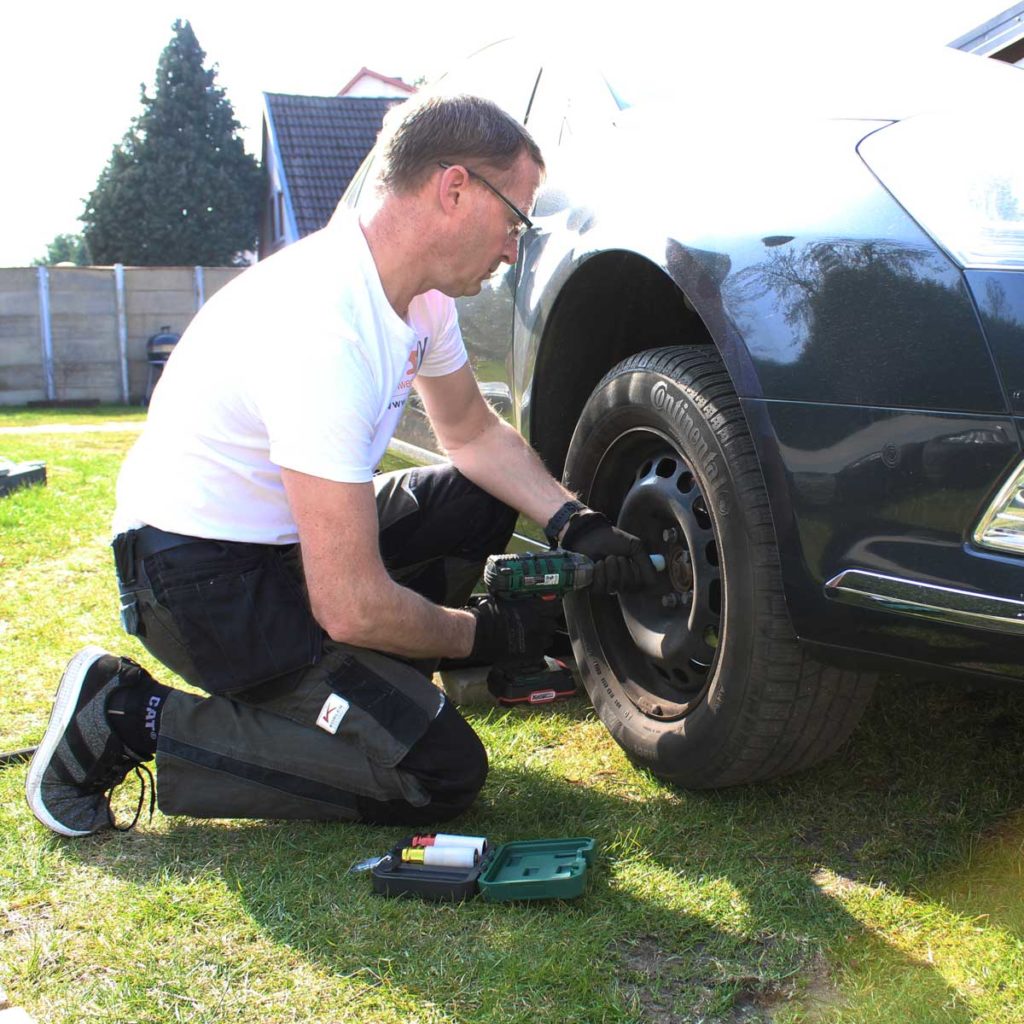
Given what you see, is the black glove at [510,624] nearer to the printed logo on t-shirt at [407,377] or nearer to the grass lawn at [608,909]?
the grass lawn at [608,909]

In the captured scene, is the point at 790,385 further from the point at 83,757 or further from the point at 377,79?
the point at 377,79

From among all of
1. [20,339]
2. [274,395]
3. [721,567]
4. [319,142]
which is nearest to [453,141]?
[274,395]

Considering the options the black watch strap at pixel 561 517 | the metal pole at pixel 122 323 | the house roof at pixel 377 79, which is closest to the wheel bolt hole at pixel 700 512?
the black watch strap at pixel 561 517

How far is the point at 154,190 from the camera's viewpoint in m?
35.4

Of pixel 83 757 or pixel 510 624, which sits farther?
→ pixel 510 624

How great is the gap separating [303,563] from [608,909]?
857 millimetres

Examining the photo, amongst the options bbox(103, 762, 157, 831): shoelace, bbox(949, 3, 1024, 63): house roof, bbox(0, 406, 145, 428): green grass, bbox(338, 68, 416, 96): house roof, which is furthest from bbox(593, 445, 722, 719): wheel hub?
bbox(338, 68, 416, 96): house roof

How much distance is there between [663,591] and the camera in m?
2.36

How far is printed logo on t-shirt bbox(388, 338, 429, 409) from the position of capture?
92.4 inches

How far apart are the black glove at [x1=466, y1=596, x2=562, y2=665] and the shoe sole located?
0.80 m

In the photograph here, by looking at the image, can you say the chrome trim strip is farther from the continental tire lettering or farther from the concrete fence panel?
the concrete fence panel

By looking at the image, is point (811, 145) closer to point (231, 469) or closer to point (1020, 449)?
point (1020, 449)

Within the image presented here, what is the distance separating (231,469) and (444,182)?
69 cm

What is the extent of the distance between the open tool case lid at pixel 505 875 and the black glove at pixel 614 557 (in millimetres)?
540
